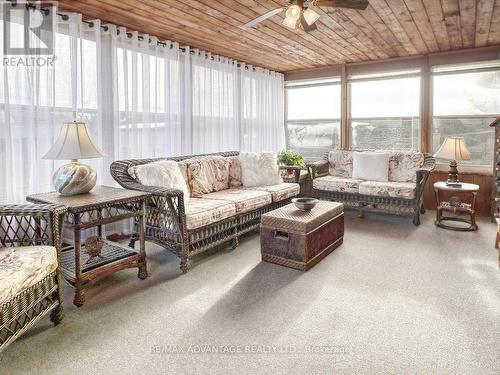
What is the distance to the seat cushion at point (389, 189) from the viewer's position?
4.21 meters

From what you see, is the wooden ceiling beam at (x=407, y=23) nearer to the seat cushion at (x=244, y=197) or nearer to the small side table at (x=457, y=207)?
the small side table at (x=457, y=207)

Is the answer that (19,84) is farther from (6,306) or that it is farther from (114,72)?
(6,306)

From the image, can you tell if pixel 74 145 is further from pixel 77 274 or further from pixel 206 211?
pixel 206 211

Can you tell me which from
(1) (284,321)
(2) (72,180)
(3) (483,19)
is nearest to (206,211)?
(2) (72,180)

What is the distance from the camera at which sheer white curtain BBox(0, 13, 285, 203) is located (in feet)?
9.75

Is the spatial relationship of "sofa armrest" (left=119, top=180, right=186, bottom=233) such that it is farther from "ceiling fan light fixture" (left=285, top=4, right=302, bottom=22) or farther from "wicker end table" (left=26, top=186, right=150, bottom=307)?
"ceiling fan light fixture" (left=285, top=4, right=302, bottom=22)

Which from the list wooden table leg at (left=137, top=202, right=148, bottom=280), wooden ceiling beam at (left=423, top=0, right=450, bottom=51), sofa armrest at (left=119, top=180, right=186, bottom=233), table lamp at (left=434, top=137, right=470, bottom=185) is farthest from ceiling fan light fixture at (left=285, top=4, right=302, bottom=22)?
table lamp at (left=434, top=137, right=470, bottom=185)

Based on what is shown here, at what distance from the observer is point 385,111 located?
18.3ft

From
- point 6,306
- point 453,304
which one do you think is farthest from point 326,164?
point 6,306

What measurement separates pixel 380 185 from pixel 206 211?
242cm

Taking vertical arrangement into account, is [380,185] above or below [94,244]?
above

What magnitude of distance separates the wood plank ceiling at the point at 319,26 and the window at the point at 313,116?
0.96 metres

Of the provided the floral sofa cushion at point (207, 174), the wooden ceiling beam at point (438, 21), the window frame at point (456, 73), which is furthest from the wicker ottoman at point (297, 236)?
the window frame at point (456, 73)

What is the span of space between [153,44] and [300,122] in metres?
3.24
